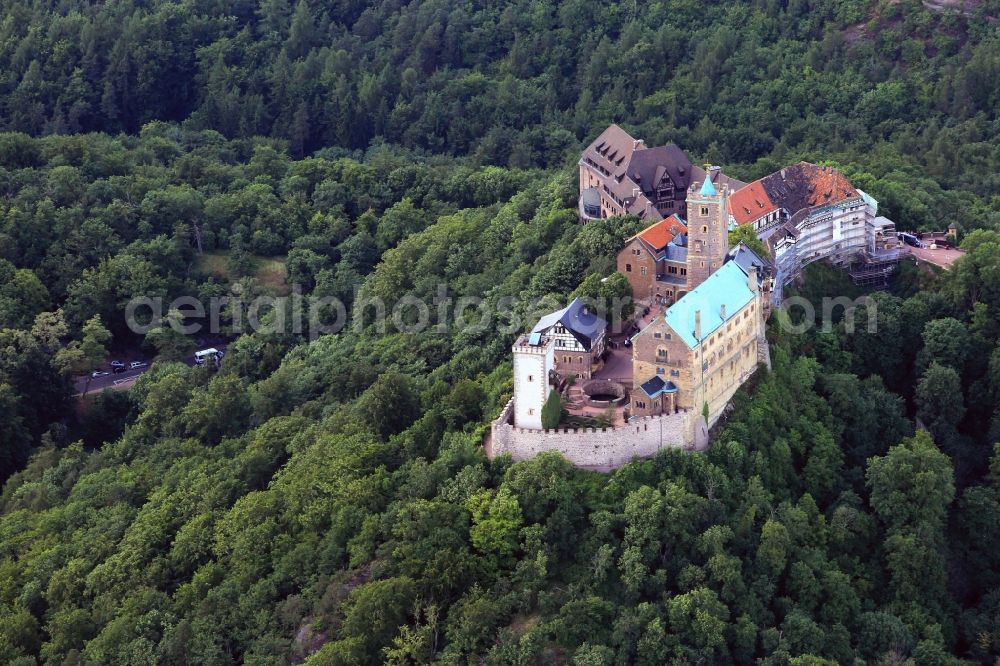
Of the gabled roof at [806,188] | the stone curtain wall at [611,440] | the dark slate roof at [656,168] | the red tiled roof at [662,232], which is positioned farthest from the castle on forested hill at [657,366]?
the dark slate roof at [656,168]

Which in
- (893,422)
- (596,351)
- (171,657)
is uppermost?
(596,351)

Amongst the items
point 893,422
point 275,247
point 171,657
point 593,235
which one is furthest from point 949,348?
point 275,247

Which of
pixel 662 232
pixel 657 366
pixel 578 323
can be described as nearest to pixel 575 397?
pixel 578 323

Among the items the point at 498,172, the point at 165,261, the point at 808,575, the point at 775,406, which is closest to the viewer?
the point at 808,575

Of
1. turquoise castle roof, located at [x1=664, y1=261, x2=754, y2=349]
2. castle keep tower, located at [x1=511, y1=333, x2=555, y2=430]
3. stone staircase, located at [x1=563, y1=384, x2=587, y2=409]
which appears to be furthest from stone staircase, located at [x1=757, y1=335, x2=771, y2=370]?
castle keep tower, located at [x1=511, y1=333, x2=555, y2=430]

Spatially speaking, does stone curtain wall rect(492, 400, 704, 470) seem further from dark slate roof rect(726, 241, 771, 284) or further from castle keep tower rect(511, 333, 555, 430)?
dark slate roof rect(726, 241, 771, 284)

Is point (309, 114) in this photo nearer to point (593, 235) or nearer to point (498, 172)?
point (498, 172)
